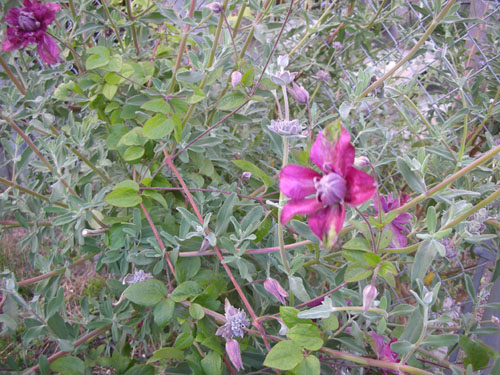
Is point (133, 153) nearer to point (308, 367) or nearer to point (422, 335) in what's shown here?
point (308, 367)

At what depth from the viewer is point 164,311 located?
766 mm

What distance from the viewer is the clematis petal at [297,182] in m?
0.55

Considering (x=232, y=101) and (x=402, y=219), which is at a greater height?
(x=232, y=101)

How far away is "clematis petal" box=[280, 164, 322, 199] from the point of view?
Result: 0.55m

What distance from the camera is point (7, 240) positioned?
2.09m

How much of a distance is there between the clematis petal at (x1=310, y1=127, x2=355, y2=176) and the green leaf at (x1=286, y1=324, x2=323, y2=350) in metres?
0.30

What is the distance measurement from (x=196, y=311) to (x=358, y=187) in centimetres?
42

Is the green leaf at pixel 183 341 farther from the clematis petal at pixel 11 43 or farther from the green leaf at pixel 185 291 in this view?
the clematis petal at pixel 11 43

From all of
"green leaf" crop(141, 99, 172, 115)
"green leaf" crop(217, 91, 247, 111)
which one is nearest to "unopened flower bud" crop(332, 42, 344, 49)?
"green leaf" crop(217, 91, 247, 111)

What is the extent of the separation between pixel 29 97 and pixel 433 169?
1.28m

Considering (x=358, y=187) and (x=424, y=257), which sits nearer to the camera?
(x=358, y=187)

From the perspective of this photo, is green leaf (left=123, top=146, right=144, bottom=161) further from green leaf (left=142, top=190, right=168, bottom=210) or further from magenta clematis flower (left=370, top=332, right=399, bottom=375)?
magenta clematis flower (left=370, top=332, right=399, bottom=375)

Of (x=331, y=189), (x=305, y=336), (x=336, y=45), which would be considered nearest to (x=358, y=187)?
(x=331, y=189)

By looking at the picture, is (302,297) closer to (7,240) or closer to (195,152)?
(195,152)
